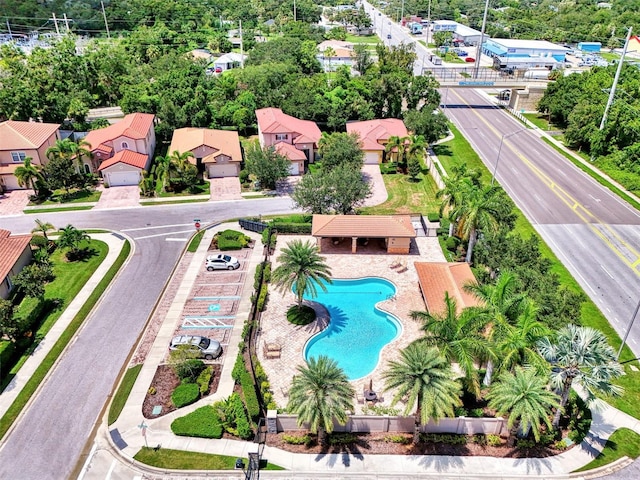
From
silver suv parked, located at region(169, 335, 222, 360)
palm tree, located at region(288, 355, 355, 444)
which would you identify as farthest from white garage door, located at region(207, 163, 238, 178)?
palm tree, located at region(288, 355, 355, 444)

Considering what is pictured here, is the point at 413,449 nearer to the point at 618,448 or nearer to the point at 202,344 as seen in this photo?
the point at 618,448

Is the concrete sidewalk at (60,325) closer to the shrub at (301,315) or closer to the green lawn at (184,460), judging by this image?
the green lawn at (184,460)

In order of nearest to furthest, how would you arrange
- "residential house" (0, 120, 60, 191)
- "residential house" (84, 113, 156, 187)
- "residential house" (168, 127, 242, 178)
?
"residential house" (0, 120, 60, 191)
"residential house" (84, 113, 156, 187)
"residential house" (168, 127, 242, 178)

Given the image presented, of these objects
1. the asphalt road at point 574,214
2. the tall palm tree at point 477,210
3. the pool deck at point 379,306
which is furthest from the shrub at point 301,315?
the asphalt road at point 574,214

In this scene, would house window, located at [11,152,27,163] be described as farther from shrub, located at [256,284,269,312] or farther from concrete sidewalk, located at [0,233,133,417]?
shrub, located at [256,284,269,312]

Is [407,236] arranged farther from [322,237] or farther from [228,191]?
[228,191]
